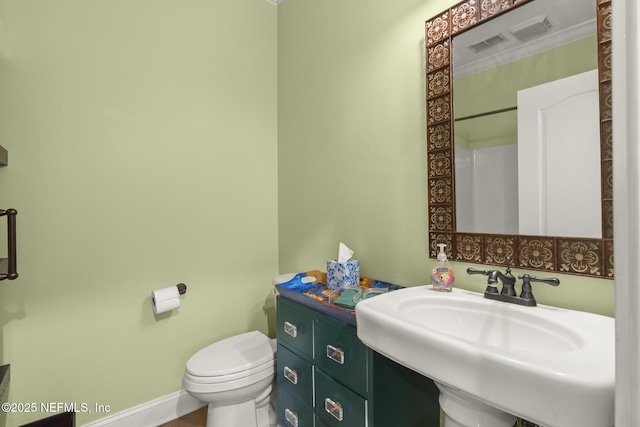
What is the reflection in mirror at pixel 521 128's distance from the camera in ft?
3.00

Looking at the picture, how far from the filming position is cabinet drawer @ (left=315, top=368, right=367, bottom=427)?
1072 millimetres

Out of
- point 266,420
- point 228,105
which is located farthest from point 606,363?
point 228,105

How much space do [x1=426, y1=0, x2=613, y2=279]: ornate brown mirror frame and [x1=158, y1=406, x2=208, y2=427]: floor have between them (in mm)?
1594

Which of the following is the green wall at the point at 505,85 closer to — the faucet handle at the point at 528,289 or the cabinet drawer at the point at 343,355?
the faucet handle at the point at 528,289

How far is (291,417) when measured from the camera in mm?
1443

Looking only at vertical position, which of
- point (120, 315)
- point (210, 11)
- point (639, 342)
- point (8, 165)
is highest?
point (210, 11)

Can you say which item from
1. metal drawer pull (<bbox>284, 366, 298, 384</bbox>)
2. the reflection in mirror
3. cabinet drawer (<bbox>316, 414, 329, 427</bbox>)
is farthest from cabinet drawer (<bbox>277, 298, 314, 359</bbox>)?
the reflection in mirror

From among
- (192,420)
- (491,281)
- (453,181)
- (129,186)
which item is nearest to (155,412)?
(192,420)

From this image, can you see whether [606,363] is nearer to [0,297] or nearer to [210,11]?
[0,297]

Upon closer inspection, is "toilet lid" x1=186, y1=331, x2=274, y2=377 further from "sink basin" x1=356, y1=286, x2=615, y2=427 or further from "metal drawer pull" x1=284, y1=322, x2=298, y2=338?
"sink basin" x1=356, y1=286, x2=615, y2=427

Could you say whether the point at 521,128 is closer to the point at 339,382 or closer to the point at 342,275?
the point at 342,275

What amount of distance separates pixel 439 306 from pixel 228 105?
67.6 inches

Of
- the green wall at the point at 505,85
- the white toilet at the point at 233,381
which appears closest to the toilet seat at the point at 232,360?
the white toilet at the point at 233,381

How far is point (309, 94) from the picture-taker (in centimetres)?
191
